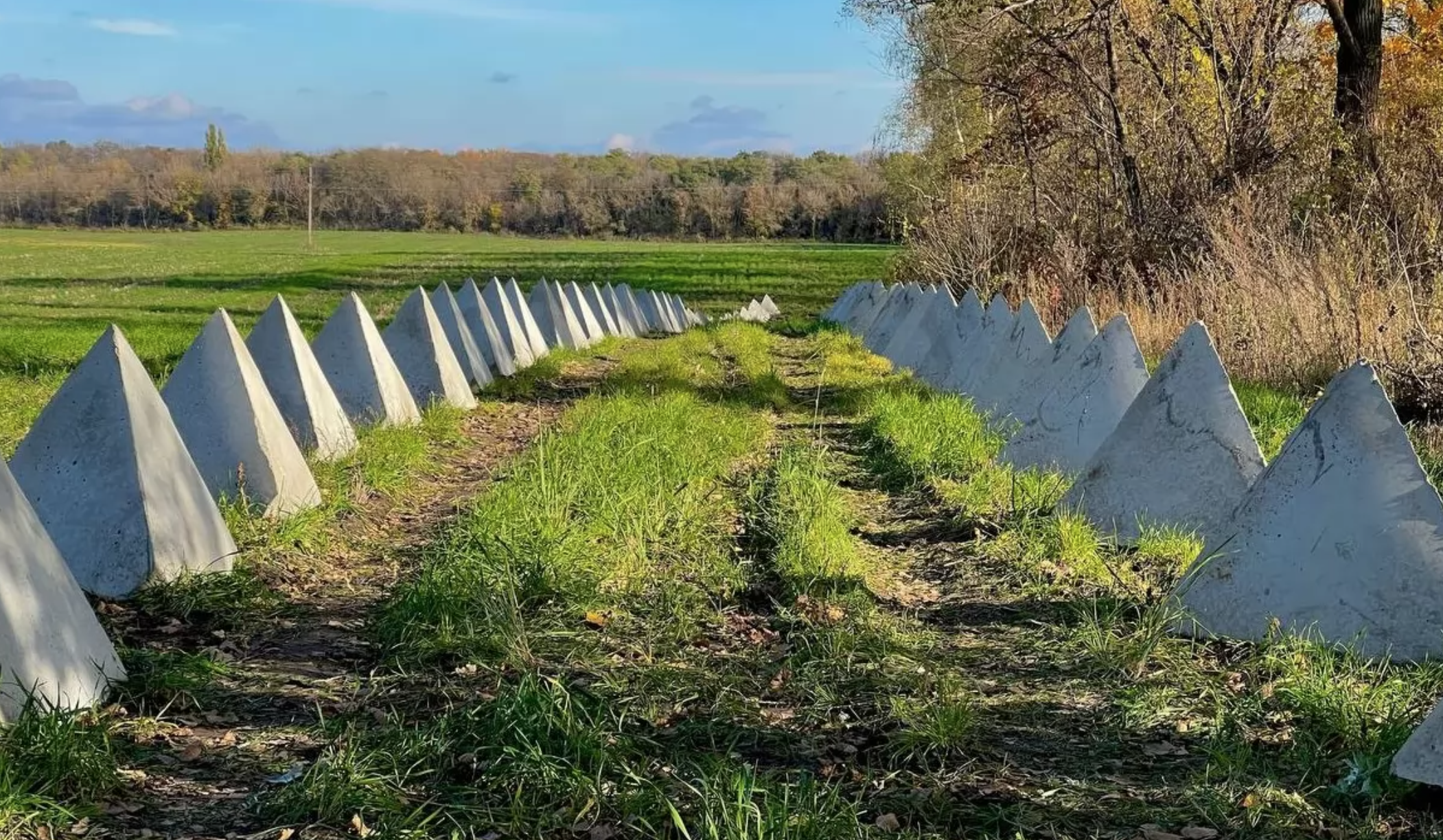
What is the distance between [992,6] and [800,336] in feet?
24.2

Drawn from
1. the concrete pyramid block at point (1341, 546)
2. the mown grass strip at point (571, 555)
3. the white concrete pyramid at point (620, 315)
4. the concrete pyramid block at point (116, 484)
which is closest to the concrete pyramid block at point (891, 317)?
the white concrete pyramid at point (620, 315)

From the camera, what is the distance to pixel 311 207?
83062mm

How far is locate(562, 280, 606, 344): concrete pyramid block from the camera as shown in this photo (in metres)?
18.3

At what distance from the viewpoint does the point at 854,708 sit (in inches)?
144

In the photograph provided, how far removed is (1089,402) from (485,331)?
23.8ft

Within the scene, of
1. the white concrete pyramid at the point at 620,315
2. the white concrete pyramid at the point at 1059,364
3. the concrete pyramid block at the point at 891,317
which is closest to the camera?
the white concrete pyramid at the point at 1059,364

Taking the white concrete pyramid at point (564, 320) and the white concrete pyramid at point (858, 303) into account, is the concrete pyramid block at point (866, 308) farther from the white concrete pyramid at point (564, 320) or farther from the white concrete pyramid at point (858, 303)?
the white concrete pyramid at point (564, 320)

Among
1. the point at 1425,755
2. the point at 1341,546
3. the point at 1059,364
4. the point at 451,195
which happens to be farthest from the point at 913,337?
the point at 451,195

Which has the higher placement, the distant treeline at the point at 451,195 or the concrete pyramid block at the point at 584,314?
the distant treeline at the point at 451,195

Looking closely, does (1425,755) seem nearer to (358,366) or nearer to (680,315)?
(358,366)

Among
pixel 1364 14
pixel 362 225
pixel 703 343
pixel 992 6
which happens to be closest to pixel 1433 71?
pixel 1364 14

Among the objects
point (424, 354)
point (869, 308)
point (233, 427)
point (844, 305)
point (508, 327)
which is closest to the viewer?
point (233, 427)

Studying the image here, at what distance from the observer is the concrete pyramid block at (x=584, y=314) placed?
1828cm

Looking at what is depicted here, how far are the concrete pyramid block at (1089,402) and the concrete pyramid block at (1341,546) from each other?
2205mm
